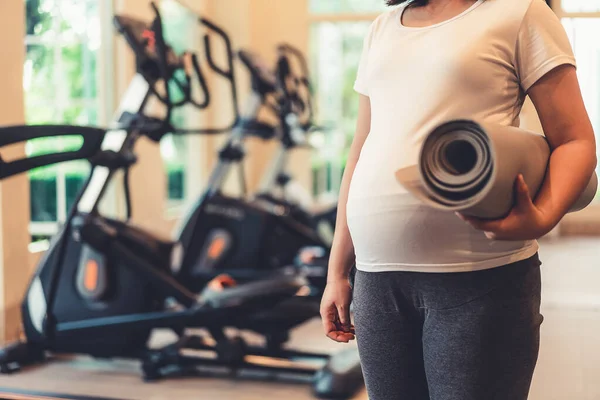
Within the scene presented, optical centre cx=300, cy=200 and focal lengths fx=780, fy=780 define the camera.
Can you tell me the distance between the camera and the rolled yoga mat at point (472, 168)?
2.65ft

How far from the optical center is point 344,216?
1154 mm

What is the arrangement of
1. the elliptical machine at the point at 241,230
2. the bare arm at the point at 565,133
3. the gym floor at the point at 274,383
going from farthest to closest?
the elliptical machine at the point at 241,230 < the gym floor at the point at 274,383 < the bare arm at the point at 565,133

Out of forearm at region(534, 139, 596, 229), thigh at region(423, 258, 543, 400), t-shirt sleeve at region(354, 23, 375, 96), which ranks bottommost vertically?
thigh at region(423, 258, 543, 400)

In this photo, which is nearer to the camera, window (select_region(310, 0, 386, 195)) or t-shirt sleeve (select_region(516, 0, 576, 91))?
t-shirt sleeve (select_region(516, 0, 576, 91))

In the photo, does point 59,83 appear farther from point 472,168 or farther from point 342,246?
point 472,168

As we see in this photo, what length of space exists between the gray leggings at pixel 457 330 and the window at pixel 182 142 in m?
4.74

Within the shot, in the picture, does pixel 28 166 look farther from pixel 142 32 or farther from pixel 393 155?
pixel 393 155

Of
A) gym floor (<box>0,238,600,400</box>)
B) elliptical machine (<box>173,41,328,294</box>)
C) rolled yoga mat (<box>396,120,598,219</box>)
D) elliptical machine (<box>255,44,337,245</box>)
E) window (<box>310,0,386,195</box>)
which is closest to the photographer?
rolled yoga mat (<box>396,120,598,219</box>)

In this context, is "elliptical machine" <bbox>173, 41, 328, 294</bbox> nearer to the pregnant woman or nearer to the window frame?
the pregnant woman

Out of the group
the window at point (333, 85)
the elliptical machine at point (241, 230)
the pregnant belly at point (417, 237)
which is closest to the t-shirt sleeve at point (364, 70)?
the pregnant belly at point (417, 237)

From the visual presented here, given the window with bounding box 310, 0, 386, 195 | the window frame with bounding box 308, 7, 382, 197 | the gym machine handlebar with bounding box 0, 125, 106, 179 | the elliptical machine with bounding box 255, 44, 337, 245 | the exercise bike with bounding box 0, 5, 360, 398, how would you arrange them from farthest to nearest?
the window with bounding box 310, 0, 386, 195 → the window frame with bounding box 308, 7, 382, 197 → the elliptical machine with bounding box 255, 44, 337, 245 → the exercise bike with bounding box 0, 5, 360, 398 → the gym machine handlebar with bounding box 0, 125, 106, 179

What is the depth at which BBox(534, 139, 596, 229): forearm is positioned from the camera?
896mm

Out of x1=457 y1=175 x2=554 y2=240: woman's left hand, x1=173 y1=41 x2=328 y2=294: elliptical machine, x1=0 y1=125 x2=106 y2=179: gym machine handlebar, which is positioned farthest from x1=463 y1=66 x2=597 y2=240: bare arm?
x1=173 y1=41 x2=328 y2=294: elliptical machine

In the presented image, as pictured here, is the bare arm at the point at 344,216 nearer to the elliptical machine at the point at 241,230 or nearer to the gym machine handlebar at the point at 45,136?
the gym machine handlebar at the point at 45,136
